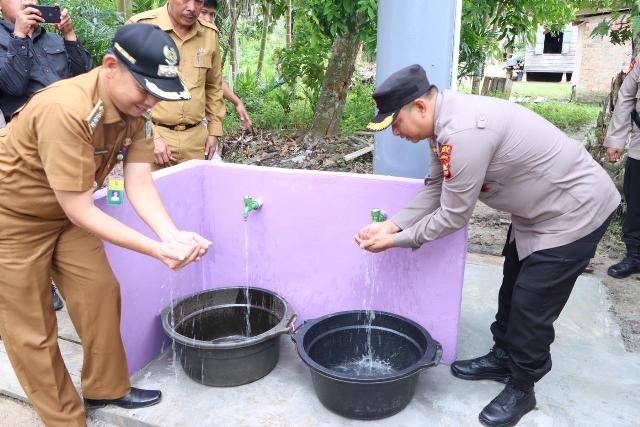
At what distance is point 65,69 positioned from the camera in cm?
315

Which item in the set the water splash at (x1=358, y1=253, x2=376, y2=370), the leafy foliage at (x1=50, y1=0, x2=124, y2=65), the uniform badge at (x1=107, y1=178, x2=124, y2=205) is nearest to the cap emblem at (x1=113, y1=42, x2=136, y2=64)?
the uniform badge at (x1=107, y1=178, x2=124, y2=205)

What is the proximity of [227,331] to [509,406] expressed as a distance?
1534mm

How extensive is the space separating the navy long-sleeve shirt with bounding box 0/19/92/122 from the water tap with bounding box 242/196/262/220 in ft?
4.11

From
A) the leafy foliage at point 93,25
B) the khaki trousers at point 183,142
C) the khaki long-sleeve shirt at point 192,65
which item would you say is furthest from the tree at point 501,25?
the leafy foliage at point 93,25

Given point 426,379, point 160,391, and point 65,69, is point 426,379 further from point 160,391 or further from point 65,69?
point 65,69

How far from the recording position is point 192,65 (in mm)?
3426

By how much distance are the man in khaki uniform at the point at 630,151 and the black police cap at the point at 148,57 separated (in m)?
3.22

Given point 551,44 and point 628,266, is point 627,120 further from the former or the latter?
point 551,44

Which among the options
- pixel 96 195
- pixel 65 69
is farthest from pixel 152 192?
pixel 65 69

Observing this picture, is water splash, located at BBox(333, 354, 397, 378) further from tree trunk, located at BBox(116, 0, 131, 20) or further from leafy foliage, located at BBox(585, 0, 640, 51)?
tree trunk, located at BBox(116, 0, 131, 20)

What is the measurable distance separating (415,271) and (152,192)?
1.30m

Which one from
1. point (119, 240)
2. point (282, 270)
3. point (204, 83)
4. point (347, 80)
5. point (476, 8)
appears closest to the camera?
point (119, 240)

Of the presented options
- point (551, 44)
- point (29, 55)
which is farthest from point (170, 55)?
point (551, 44)

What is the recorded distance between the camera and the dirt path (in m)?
3.30
